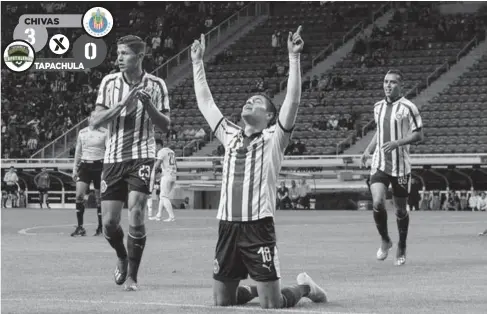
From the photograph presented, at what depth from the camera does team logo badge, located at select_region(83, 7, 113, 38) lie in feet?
173

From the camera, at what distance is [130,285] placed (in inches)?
400

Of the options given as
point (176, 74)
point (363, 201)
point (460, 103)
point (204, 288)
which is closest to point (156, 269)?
point (204, 288)

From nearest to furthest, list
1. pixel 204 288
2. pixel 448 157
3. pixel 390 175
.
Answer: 1. pixel 204 288
2. pixel 390 175
3. pixel 448 157

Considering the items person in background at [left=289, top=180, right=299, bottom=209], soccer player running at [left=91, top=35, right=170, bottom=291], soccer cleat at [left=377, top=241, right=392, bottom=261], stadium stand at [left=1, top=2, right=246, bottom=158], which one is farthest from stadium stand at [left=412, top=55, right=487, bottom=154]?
soccer player running at [left=91, top=35, right=170, bottom=291]

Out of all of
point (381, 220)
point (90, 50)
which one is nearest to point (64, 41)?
point (90, 50)

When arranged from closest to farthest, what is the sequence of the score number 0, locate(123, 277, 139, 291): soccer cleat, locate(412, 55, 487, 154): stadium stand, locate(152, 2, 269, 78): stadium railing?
locate(123, 277, 139, 291): soccer cleat
locate(412, 55, 487, 154): stadium stand
locate(152, 2, 269, 78): stadium railing
the score number 0

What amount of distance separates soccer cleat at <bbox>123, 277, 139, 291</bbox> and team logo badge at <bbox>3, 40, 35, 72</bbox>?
37804 millimetres

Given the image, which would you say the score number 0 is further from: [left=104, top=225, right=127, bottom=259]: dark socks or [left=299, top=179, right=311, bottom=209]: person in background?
[left=104, top=225, right=127, bottom=259]: dark socks

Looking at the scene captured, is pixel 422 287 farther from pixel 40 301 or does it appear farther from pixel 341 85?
pixel 341 85

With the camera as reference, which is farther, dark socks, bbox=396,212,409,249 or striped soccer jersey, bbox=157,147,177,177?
striped soccer jersey, bbox=157,147,177,177

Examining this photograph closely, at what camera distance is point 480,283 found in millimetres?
10922

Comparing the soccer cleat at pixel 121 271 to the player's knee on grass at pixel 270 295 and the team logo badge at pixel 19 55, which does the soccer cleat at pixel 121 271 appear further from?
the team logo badge at pixel 19 55

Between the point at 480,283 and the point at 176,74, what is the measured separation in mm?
41358

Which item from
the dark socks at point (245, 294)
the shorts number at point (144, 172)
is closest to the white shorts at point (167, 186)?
the shorts number at point (144, 172)
